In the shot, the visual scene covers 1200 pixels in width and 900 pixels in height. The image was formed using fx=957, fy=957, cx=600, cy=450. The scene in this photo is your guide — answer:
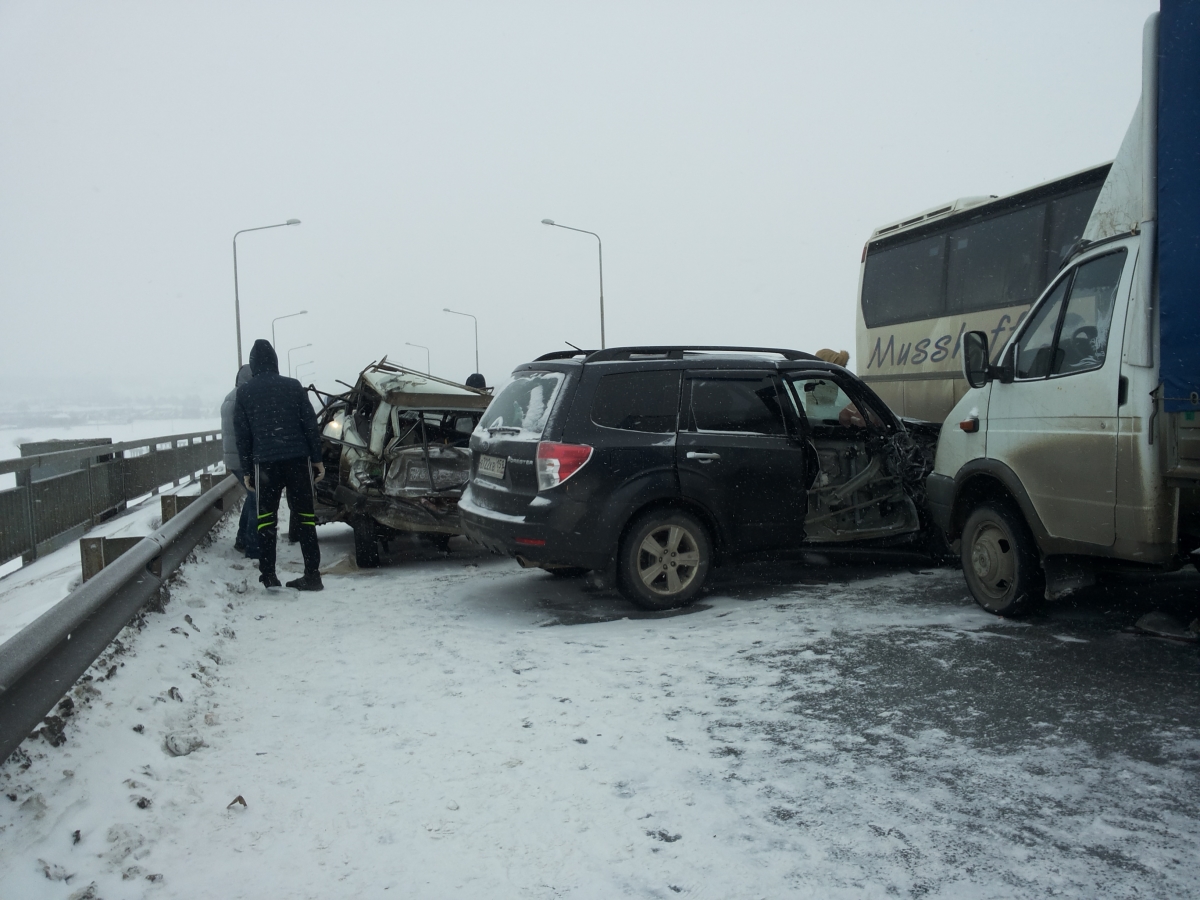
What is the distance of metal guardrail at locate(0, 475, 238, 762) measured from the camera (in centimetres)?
302

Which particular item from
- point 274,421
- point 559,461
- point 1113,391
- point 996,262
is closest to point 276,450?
point 274,421

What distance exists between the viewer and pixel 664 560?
21.5 feet

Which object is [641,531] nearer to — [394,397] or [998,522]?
[998,522]

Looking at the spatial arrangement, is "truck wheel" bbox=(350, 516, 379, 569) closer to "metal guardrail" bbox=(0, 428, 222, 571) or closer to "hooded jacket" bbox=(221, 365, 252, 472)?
"hooded jacket" bbox=(221, 365, 252, 472)

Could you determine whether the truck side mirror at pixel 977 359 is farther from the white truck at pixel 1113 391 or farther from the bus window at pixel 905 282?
the bus window at pixel 905 282

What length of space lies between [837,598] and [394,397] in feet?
15.5

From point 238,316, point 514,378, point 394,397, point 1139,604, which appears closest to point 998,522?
point 1139,604

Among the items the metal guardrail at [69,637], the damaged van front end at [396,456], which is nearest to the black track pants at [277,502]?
the damaged van front end at [396,456]

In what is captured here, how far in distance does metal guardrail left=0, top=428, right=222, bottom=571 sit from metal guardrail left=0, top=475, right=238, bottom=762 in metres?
4.08

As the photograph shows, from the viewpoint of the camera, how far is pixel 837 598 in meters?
6.74

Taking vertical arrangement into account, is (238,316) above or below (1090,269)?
above

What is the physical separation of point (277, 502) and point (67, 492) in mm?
4373

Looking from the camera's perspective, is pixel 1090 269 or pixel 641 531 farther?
pixel 641 531

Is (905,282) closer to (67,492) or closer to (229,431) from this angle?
(229,431)
